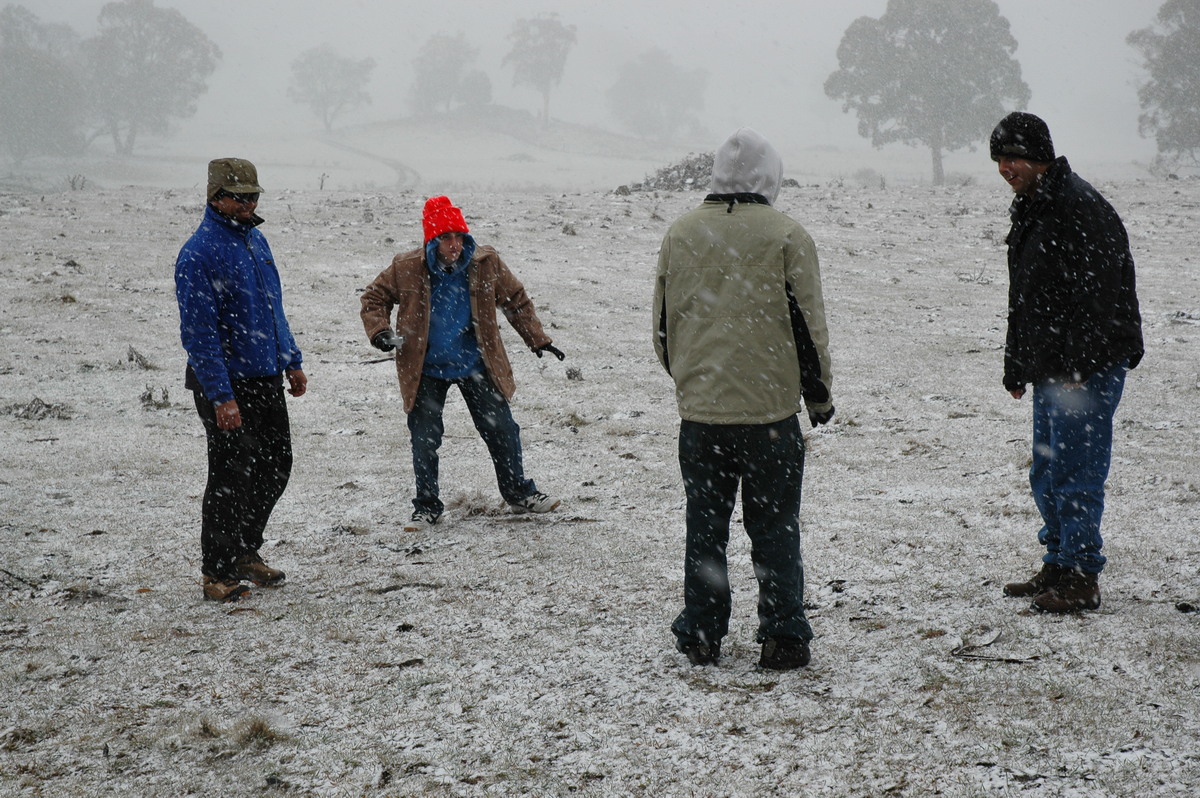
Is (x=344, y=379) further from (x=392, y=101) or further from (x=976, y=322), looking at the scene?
(x=392, y=101)

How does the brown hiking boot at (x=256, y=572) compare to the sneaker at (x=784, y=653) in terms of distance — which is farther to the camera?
the brown hiking boot at (x=256, y=572)

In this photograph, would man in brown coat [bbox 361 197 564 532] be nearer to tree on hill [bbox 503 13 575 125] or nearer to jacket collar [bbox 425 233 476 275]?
jacket collar [bbox 425 233 476 275]

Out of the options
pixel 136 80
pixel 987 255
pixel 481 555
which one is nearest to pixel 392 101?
pixel 136 80

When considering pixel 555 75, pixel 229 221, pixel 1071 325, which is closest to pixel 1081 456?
pixel 1071 325

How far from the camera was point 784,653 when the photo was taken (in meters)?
3.57

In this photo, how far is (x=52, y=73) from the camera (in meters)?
57.9

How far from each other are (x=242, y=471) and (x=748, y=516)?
105 inches

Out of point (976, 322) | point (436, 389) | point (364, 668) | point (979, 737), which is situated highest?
point (976, 322)

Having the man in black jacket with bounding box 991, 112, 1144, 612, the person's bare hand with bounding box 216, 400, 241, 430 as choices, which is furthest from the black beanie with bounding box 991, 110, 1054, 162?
the person's bare hand with bounding box 216, 400, 241, 430

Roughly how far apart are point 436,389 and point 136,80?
70029 mm

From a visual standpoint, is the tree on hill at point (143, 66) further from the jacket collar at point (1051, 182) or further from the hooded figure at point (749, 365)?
the jacket collar at point (1051, 182)

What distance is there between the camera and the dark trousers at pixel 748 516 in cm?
337

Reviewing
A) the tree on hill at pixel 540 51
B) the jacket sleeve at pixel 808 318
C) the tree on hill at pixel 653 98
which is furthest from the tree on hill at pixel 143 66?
the jacket sleeve at pixel 808 318

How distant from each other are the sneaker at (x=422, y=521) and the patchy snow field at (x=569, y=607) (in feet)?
0.32
